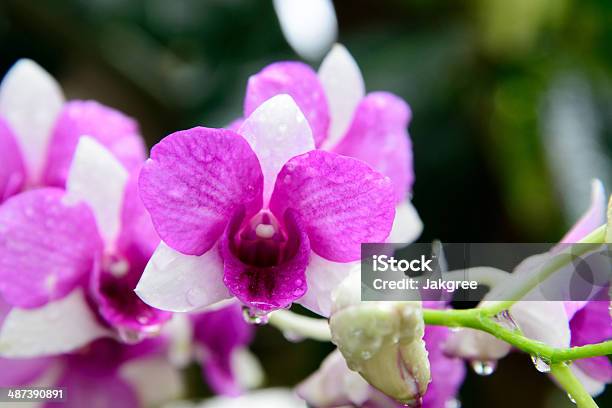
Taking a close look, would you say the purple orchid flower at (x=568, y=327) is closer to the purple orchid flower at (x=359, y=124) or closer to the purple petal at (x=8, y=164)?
the purple orchid flower at (x=359, y=124)

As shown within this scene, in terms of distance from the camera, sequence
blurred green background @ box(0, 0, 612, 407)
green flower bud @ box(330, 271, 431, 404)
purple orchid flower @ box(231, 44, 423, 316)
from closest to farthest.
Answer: green flower bud @ box(330, 271, 431, 404), purple orchid flower @ box(231, 44, 423, 316), blurred green background @ box(0, 0, 612, 407)

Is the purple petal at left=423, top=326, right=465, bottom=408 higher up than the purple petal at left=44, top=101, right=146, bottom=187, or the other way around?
the purple petal at left=44, top=101, right=146, bottom=187

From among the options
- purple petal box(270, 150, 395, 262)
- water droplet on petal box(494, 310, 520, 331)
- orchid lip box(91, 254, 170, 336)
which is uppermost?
purple petal box(270, 150, 395, 262)

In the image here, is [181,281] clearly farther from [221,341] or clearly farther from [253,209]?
[221,341]

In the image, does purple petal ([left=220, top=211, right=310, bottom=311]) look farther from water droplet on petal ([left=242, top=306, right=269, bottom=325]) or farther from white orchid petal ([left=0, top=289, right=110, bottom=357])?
white orchid petal ([left=0, top=289, right=110, bottom=357])

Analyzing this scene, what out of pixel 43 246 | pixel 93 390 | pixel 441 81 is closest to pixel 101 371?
pixel 93 390

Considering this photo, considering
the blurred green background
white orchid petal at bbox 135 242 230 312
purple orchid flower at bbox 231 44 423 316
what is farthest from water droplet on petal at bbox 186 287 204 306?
the blurred green background

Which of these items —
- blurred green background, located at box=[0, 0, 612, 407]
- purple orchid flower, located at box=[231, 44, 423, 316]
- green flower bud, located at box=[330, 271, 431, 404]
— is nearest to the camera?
green flower bud, located at box=[330, 271, 431, 404]
